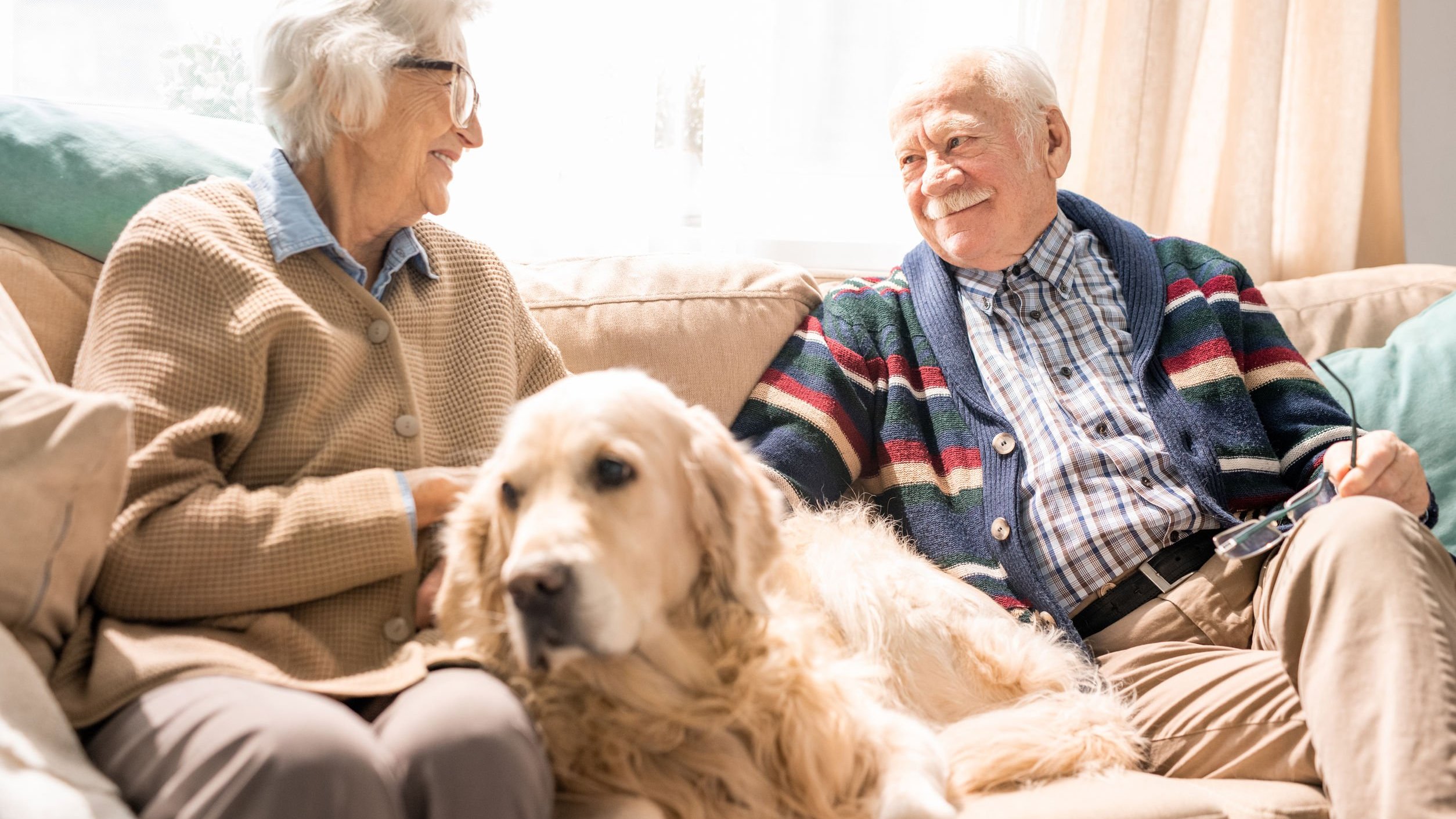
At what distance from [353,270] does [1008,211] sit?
47.6 inches

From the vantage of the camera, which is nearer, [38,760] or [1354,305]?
[38,760]

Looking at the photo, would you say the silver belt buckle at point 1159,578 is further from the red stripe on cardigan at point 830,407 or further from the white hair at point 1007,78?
the white hair at point 1007,78

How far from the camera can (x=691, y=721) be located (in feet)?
3.87

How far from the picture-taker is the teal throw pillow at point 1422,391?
79.4 inches

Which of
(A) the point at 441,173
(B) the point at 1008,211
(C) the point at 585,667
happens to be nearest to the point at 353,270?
(A) the point at 441,173

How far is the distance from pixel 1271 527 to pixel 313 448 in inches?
54.5

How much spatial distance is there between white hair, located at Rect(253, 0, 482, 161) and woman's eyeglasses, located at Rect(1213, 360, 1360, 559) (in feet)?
4.45

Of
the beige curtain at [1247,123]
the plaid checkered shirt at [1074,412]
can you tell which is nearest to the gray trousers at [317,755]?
the plaid checkered shirt at [1074,412]

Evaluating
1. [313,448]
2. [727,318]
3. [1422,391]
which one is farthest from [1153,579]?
[313,448]

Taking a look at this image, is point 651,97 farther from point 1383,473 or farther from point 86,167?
point 1383,473

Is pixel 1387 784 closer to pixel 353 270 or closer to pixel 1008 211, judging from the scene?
pixel 1008 211

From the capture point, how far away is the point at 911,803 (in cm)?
113

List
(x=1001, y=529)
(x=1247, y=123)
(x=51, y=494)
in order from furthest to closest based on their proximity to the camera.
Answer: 1. (x=1247, y=123)
2. (x=1001, y=529)
3. (x=51, y=494)

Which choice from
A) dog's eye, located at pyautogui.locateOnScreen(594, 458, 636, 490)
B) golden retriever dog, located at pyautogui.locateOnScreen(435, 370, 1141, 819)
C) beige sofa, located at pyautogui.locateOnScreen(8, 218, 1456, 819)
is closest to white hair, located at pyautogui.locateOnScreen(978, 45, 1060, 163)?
beige sofa, located at pyautogui.locateOnScreen(8, 218, 1456, 819)
